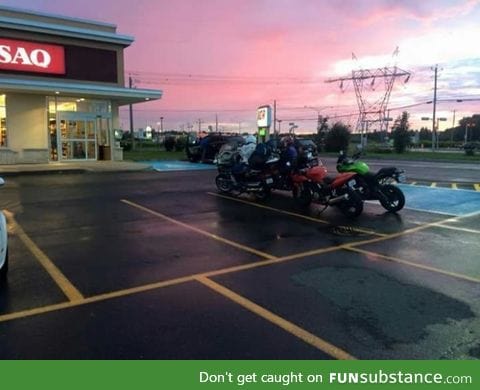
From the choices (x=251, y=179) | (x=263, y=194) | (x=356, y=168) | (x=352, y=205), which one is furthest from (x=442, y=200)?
(x=251, y=179)

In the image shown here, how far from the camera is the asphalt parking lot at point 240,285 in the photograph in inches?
156

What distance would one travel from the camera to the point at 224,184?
14.1 meters

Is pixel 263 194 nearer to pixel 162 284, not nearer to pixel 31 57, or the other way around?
pixel 162 284

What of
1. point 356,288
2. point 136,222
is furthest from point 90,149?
point 356,288

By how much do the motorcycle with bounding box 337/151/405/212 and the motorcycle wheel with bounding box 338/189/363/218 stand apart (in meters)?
0.56

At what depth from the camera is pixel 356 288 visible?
5402mm

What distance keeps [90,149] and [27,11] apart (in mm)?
7927

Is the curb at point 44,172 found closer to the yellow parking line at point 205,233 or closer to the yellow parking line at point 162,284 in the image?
the yellow parking line at point 205,233

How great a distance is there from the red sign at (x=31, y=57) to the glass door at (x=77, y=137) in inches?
106

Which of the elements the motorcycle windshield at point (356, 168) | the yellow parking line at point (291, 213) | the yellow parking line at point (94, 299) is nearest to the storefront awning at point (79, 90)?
Answer: the yellow parking line at point (291, 213)

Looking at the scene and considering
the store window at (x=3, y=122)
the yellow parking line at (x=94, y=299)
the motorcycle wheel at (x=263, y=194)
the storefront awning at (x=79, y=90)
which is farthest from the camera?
the store window at (x=3, y=122)

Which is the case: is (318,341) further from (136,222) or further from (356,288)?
(136,222)

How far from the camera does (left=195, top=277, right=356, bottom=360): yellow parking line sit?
3.82m

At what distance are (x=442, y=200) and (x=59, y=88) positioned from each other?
19.1m
